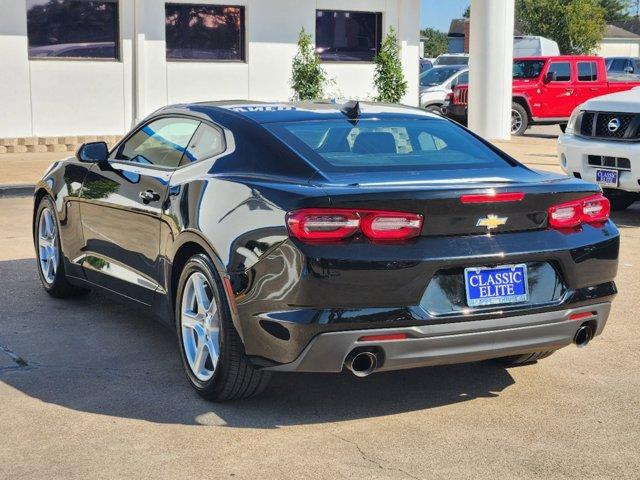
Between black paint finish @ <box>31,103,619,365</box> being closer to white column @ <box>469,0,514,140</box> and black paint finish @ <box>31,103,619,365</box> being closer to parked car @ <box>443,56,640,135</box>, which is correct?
white column @ <box>469,0,514,140</box>

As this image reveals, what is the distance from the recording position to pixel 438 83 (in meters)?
28.1

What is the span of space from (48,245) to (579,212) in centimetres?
396

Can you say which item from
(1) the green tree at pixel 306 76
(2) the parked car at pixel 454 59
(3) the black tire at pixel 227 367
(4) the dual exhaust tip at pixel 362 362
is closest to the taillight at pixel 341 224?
(4) the dual exhaust tip at pixel 362 362

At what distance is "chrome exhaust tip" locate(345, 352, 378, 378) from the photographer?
15.5 feet

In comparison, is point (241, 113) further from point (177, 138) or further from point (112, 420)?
point (112, 420)

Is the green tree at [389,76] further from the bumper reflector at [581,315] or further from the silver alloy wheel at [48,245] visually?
the bumper reflector at [581,315]

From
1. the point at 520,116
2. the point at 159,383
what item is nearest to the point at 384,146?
the point at 159,383

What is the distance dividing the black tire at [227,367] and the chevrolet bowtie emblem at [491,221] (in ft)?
3.94

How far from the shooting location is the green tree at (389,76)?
21141 mm

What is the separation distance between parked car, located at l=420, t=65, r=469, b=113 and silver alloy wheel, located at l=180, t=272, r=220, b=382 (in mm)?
21532

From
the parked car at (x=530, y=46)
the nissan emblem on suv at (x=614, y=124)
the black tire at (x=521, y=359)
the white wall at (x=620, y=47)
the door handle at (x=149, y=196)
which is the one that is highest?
the white wall at (x=620, y=47)

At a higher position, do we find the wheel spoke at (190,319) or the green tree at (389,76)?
the green tree at (389,76)

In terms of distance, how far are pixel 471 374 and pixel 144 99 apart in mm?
14868

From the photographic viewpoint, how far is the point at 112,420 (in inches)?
199
